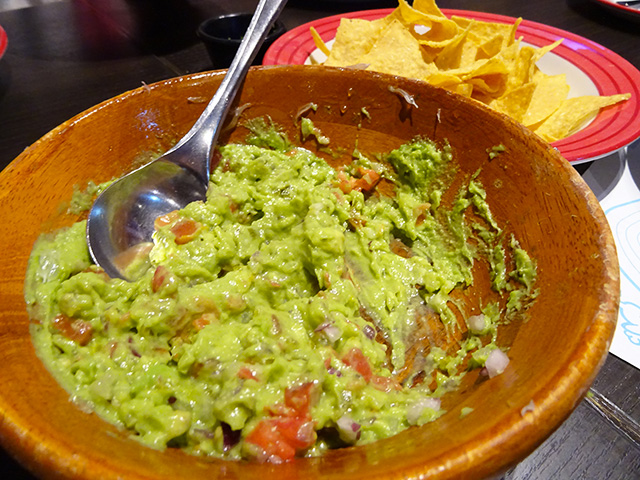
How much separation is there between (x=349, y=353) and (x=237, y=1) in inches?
148

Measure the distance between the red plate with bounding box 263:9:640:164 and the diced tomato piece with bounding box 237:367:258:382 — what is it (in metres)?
1.50

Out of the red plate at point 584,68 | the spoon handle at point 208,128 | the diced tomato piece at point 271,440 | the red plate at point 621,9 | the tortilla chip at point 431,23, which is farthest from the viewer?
the red plate at point 621,9

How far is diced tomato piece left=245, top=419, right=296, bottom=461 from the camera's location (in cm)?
86

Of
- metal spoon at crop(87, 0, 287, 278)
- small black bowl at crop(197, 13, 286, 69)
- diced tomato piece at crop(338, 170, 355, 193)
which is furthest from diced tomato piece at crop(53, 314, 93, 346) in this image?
small black bowl at crop(197, 13, 286, 69)

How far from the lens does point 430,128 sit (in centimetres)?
156

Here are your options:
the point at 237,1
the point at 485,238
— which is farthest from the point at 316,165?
the point at 237,1

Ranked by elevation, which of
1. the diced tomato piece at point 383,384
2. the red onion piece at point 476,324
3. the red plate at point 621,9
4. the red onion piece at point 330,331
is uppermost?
the red plate at point 621,9

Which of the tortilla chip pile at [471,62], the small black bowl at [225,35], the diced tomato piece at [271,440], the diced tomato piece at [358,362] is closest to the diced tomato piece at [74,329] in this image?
the diced tomato piece at [271,440]

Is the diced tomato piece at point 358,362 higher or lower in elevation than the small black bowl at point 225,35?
lower

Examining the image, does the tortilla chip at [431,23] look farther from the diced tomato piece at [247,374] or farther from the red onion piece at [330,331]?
the diced tomato piece at [247,374]

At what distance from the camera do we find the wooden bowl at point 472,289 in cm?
73

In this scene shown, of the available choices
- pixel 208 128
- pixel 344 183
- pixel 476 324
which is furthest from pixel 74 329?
pixel 476 324

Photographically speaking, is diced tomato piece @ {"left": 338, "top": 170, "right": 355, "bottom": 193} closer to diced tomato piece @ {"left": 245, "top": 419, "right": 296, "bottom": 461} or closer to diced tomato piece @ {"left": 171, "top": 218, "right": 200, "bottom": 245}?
diced tomato piece @ {"left": 171, "top": 218, "right": 200, "bottom": 245}

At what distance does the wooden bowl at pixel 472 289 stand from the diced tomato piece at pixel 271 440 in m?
0.03
